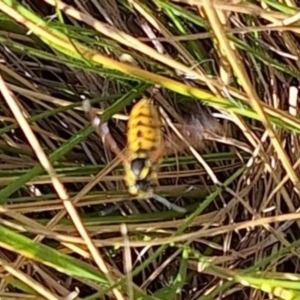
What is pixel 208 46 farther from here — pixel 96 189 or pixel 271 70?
pixel 96 189

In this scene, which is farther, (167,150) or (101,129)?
(167,150)

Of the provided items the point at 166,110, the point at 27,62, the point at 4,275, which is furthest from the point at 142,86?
the point at 4,275

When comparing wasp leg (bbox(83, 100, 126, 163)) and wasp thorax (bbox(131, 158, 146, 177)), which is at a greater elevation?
wasp leg (bbox(83, 100, 126, 163))

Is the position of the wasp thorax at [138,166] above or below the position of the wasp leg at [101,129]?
below
